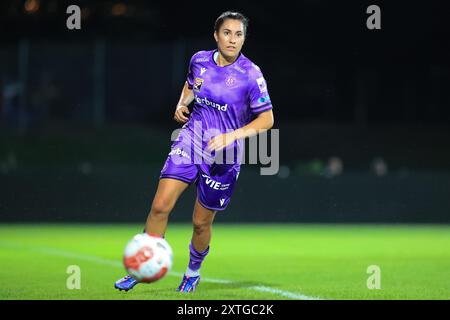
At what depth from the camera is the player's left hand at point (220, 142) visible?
8.30 meters

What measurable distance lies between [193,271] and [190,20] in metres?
20.1

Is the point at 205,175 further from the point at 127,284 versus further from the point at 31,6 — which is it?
the point at 31,6

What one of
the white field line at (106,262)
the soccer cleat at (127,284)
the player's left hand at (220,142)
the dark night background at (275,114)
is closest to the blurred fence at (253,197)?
the dark night background at (275,114)

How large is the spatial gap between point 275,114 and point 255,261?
1250 cm

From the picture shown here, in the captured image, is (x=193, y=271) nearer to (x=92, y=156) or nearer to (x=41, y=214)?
(x=41, y=214)

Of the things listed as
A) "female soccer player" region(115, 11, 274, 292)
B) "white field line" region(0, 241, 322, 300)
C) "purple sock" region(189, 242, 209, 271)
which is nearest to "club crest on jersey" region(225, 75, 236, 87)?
"female soccer player" region(115, 11, 274, 292)

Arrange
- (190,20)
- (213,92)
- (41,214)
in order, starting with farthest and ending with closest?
(190,20) → (41,214) → (213,92)

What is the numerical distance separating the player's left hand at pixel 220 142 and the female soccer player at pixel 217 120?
19 centimetres

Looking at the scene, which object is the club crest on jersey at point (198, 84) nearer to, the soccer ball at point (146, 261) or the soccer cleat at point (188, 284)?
the soccer ball at point (146, 261)

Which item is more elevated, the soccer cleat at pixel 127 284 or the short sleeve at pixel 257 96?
the short sleeve at pixel 257 96

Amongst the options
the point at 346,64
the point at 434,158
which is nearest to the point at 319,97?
the point at 346,64

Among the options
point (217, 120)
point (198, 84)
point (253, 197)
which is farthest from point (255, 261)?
point (253, 197)

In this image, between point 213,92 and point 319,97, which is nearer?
point 213,92

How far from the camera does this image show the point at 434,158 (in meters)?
24.9
